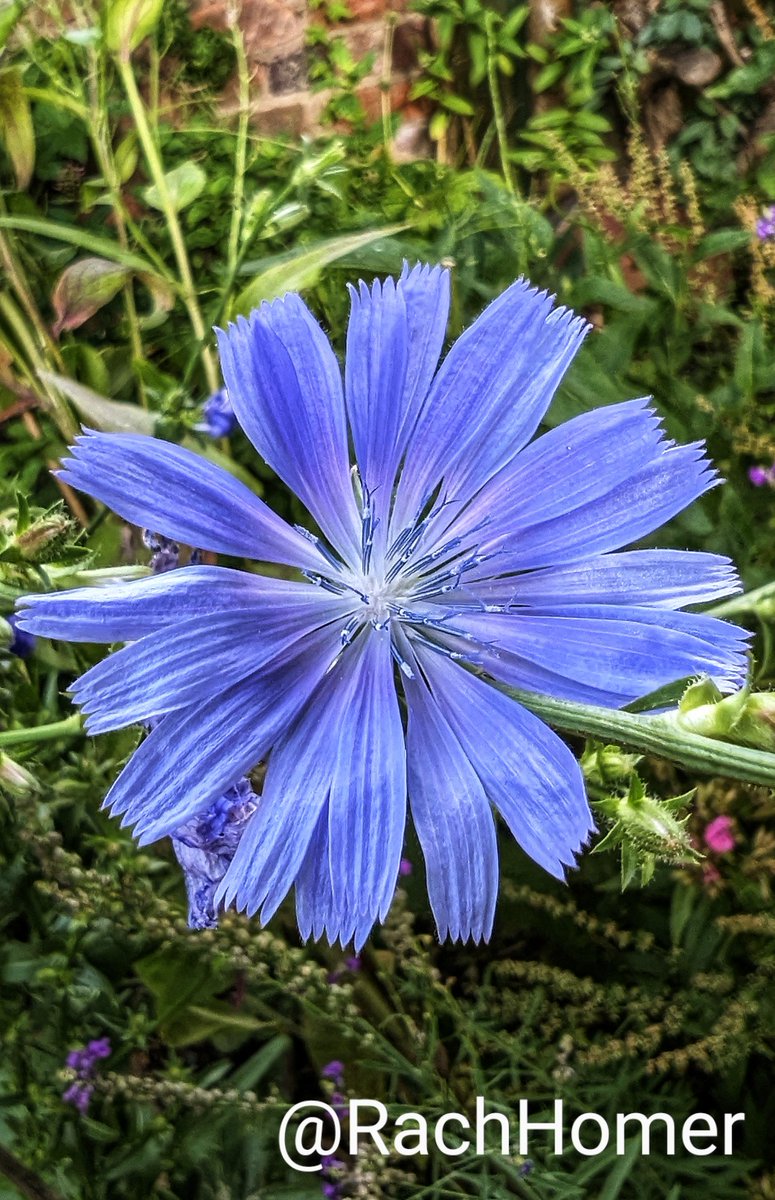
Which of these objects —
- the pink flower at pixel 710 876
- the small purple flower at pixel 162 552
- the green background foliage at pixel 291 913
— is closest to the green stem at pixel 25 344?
the green background foliage at pixel 291 913

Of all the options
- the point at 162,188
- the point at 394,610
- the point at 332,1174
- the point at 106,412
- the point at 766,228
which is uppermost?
the point at 766,228

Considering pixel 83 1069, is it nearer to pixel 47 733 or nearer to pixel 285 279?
pixel 47 733

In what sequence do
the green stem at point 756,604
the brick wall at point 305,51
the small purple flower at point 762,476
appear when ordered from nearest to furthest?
the green stem at point 756,604
the small purple flower at point 762,476
the brick wall at point 305,51

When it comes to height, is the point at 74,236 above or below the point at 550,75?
below

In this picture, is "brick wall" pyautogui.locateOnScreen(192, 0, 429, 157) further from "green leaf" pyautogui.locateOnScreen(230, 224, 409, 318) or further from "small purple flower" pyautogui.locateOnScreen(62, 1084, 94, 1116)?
"small purple flower" pyautogui.locateOnScreen(62, 1084, 94, 1116)

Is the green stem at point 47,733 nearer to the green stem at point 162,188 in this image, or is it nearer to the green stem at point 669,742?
the green stem at point 669,742

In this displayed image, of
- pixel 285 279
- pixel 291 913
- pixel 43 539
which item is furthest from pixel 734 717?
pixel 291 913
